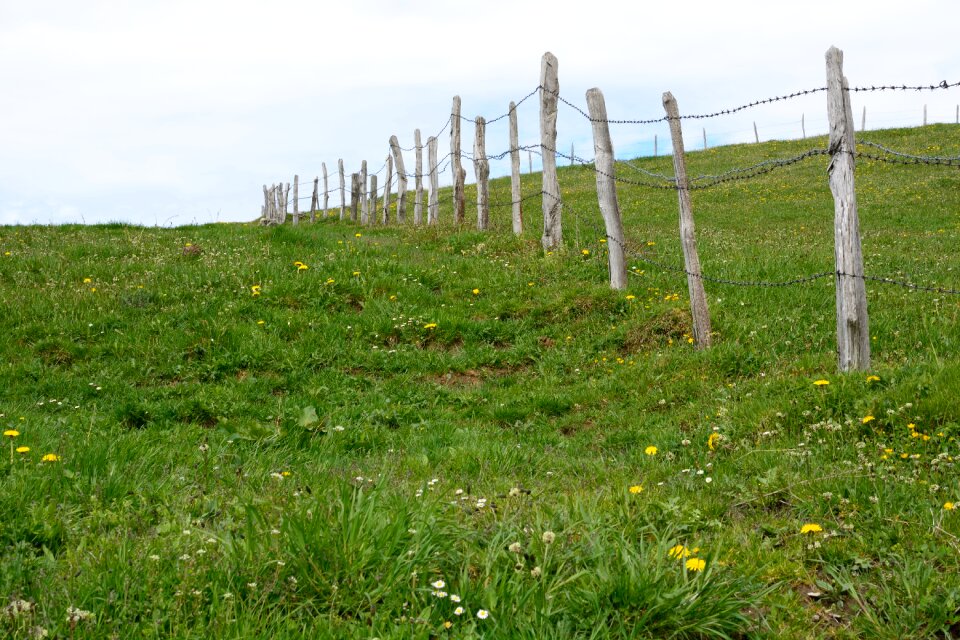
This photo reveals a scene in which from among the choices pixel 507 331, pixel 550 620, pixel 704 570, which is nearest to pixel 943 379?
pixel 704 570

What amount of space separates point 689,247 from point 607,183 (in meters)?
2.40

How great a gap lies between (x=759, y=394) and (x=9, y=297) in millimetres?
10376

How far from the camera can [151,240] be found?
54.3 feet

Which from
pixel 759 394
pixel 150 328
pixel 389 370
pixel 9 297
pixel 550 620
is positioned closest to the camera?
pixel 550 620

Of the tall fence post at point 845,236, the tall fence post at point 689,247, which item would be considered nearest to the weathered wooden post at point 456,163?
the tall fence post at point 689,247

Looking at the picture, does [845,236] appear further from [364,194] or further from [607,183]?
[364,194]

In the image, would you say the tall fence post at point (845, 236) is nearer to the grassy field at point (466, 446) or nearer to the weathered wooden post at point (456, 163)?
the grassy field at point (466, 446)

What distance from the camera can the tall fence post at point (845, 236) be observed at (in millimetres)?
7020

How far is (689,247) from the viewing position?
9070mm

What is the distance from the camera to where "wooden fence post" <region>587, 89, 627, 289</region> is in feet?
36.5

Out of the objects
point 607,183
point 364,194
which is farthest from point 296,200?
point 607,183

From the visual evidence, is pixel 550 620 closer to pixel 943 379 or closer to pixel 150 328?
pixel 943 379

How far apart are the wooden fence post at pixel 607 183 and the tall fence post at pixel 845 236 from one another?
4.11 m

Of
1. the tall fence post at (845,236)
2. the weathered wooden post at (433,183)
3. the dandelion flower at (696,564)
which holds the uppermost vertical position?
the weathered wooden post at (433,183)
